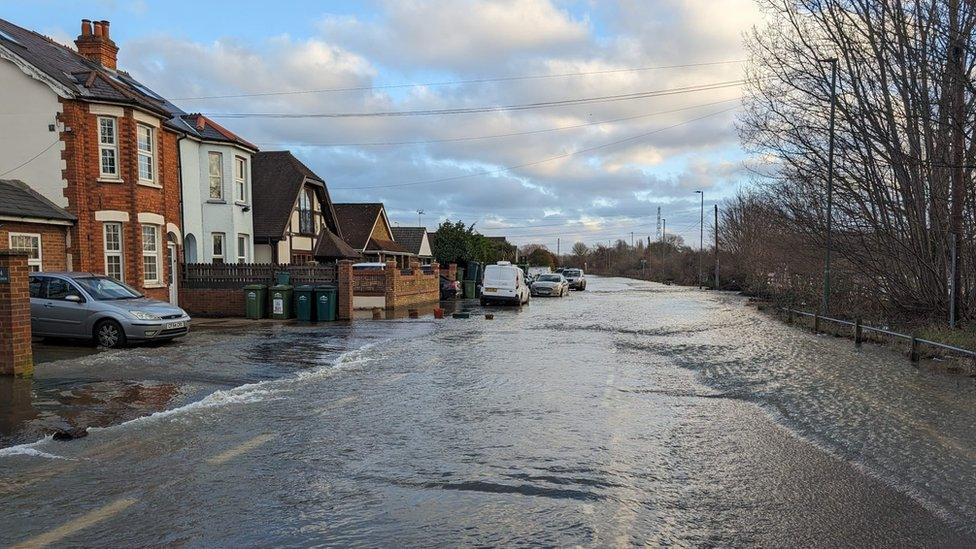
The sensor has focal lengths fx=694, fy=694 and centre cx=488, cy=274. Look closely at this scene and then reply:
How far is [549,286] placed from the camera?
138 feet

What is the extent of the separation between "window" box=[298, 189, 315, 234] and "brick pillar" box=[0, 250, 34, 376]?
894 inches

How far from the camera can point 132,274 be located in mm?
20688

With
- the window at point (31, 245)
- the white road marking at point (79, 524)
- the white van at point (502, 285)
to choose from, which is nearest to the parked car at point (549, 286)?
the white van at point (502, 285)

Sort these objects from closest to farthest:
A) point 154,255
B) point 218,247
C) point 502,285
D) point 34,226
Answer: point 34,226 < point 154,255 < point 218,247 < point 502,285

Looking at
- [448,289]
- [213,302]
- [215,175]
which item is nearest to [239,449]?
[213,302]

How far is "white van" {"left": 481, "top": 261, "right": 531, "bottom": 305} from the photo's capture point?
104ft

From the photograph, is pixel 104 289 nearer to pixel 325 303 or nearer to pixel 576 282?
pixel 325 303

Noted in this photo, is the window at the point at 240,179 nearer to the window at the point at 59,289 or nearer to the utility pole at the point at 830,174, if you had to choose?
the window at the point at 59,289

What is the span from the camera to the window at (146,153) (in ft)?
68.8

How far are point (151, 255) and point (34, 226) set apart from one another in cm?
392

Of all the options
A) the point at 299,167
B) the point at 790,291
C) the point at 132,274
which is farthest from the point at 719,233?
the point at 132,274

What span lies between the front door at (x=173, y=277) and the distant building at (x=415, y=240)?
102ft

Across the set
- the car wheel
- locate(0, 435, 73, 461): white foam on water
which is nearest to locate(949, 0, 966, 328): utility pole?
locate(0, 435, 73, 461): white foam on water

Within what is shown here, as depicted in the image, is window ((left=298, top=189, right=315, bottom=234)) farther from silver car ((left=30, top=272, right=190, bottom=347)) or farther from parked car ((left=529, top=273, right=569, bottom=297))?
silver car ((left=30, top=272, right=190, bottom=347))
